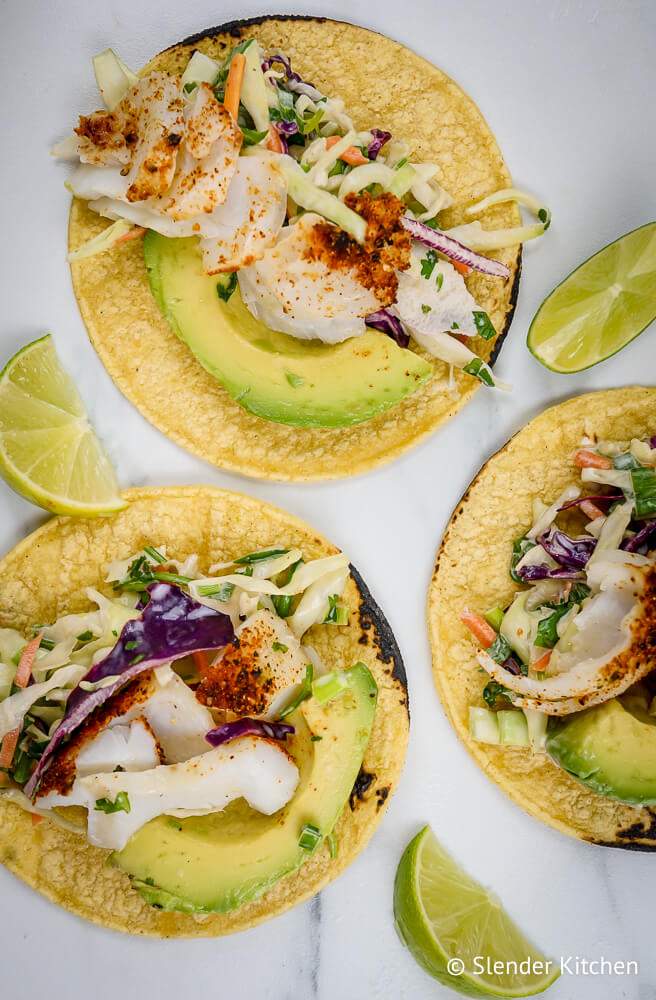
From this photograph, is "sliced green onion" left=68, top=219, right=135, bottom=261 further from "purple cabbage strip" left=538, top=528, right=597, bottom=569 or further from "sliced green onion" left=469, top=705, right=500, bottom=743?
"sliced green onion" left=469, top=705, right=500, bottom=743

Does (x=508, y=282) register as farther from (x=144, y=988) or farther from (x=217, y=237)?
(x=144, y=988)

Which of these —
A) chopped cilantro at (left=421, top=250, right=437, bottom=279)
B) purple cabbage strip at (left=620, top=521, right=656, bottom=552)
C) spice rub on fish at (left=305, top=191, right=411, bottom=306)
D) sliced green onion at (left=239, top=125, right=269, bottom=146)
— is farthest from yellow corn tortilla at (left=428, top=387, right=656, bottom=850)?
sliced green onion at (left=239, top=125, right=269, bottom=146)

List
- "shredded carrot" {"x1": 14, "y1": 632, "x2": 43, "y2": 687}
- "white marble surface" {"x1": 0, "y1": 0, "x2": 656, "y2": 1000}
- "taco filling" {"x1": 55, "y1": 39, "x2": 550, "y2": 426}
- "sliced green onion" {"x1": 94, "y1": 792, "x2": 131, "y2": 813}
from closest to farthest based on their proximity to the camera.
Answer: "sliced green onion" {"x1": 94, "y1": 792, "x2": 131, "y2": 813}
"taco filling" {"x1": 55, "y1": 39, "x2": 550, "y2": 426}
"shredded carrot" {"x1": 14, "y1": 632, "x2": 43, "y2": 687}
"white marble surface" {"x1": 0, "y1": 0, "x2": 656, "y2": 1000}

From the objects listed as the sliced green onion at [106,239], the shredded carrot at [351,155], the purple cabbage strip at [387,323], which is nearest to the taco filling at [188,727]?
the purple cabbage strip at [387,323]

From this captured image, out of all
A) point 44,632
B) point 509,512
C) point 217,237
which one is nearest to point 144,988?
point 44,632

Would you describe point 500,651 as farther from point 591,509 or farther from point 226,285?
point 226,285

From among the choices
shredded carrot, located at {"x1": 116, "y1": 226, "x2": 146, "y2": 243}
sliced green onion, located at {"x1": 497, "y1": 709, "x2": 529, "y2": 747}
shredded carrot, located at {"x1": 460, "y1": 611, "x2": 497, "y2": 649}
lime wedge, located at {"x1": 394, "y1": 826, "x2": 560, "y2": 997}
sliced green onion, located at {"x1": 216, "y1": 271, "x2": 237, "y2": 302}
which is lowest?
lime wedge, located at {"x1": 394, "y1": 826, "x2": 560, "y2": 997}

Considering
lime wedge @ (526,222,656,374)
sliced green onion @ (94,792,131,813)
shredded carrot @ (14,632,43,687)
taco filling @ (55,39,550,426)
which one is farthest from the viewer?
lime wedge @ (526,222,656,374)
